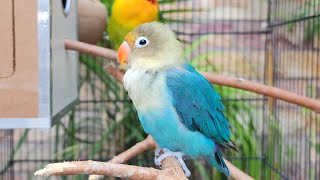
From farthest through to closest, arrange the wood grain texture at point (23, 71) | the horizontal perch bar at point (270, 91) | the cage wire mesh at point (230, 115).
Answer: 1. the cage wire mesh at point (230, 115)
2. the horizontal perch bar at point (270, 91)
3. the wood grain texture at point (23, 71)

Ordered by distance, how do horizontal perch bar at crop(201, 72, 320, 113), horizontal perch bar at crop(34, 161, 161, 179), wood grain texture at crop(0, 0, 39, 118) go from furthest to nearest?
horizontal perch bar at crop(201, 72, 320, 113) < wood grain texture at crop(0, 0, 39, 118) < horizontal perch bar at crop(34, 161, 161, 179)

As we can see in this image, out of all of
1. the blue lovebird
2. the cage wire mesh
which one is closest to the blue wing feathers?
the blue lovebird

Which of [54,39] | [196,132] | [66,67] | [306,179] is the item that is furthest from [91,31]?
[306,179]

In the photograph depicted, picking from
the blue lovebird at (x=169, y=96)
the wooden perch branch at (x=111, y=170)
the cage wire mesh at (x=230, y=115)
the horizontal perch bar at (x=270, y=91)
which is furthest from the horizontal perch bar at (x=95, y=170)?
the cage wire mesh at (x=230, y=115)

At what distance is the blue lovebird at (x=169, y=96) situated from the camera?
790 millimetres

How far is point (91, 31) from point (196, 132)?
567 mm

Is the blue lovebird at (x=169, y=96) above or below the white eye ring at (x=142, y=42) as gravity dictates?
below

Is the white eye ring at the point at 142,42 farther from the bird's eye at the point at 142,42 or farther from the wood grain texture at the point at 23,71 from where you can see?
the wood grain texture at the point at 23,71

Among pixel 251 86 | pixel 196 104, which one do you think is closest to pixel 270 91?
pixel 251 86

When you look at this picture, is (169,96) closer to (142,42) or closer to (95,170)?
(142,42)

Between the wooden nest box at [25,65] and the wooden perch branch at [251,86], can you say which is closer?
the wooden nest box at [25,65]

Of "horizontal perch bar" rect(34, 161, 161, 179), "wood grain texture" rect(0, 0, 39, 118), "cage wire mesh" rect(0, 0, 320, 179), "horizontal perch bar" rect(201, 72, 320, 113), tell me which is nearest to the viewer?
"horizontal perch bar" rect(34, 161, 161, 179)

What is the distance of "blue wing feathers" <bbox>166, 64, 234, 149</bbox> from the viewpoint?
808mm

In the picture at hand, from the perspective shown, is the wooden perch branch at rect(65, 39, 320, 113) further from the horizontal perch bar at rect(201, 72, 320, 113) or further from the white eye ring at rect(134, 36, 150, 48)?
the white eye ring at rect(134, 36, 150, 48)
